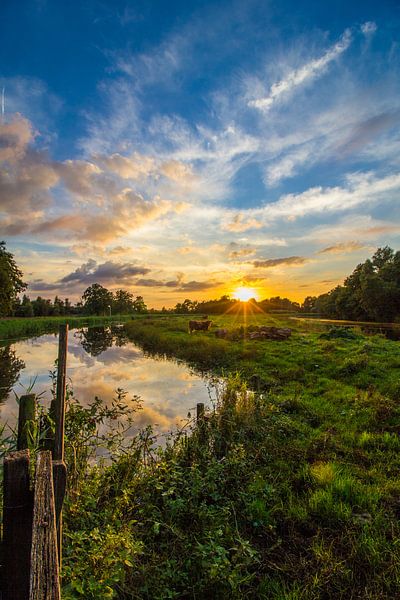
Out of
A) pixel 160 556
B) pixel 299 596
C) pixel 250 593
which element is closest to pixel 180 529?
pixel 160 556

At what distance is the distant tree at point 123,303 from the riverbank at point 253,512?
443 ft

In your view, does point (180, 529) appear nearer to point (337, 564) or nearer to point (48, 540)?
point (337, 564)

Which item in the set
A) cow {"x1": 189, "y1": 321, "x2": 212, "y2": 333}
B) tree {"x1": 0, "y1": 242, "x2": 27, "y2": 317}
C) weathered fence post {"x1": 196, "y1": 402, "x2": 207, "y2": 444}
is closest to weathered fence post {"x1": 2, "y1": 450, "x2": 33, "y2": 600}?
weathered fence post {"x1": 196, "y1": 402, "x2": 207, "y2": 444}

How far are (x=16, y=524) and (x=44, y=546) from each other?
2.15ft

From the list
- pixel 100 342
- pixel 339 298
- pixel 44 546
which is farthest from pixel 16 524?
pixel 339 298

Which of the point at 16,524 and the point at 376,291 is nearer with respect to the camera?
the point at 16,524

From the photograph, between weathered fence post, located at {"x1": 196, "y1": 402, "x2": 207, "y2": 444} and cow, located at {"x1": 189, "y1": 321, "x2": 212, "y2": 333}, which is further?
cow, located at {"x1": 189, "y1": 321, "x2": 212, "y2": 333}

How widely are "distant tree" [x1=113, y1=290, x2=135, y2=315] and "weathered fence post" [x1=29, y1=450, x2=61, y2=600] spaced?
14003 centimetres

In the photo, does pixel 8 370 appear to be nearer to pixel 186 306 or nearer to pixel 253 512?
Answer: pixel 253 512

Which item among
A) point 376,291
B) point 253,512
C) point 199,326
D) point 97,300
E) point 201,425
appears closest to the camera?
point 253,512

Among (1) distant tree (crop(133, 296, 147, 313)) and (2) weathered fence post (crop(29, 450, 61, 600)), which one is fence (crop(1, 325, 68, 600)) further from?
(1) distant tree (crop(133, 296, 147, 313))

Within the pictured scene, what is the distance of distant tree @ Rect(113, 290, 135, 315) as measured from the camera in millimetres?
139375

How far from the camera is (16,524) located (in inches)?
61.4

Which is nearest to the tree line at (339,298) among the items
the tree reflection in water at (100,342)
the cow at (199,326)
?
the tree reflection in water at (100,342)
